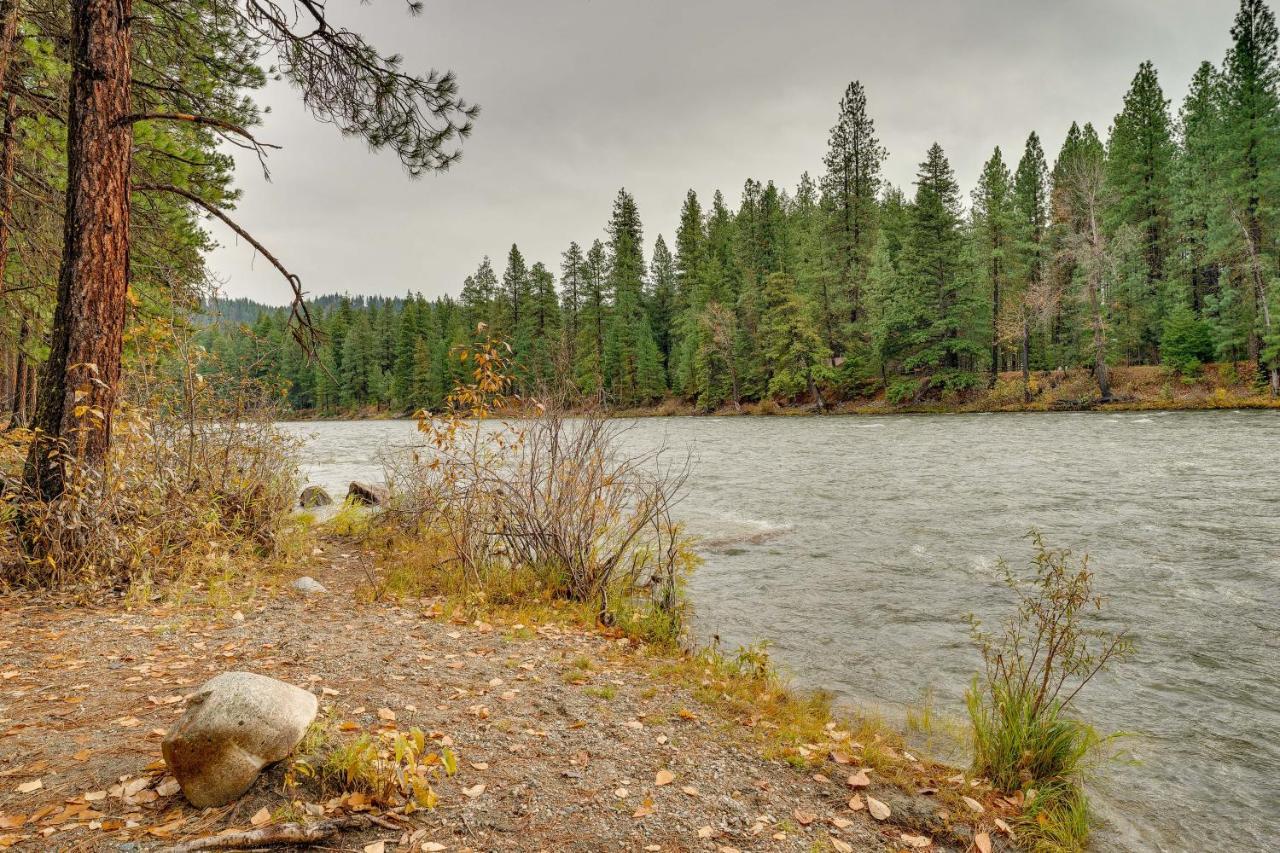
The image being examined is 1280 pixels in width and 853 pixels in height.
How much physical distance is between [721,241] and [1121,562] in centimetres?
5575

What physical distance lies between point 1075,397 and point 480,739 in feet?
117

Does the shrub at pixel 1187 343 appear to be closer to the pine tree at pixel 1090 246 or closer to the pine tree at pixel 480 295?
the pine tree at pixel 1090 246

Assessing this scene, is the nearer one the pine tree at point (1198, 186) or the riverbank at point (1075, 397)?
the riverbank at point (1075, 397)

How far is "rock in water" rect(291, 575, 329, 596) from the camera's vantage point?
675 centimetres

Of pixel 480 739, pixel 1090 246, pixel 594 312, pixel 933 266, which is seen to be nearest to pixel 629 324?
pixel 594 312

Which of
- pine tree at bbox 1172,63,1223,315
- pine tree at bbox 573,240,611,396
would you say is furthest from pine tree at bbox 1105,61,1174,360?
pine tree at bbox 573,240,611,396

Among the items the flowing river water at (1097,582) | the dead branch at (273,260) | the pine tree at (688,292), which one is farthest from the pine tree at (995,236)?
the dead branch at (273,260)

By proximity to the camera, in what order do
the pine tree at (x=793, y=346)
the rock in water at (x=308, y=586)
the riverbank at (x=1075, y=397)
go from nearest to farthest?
1. the rock in water at (x=308, y=586)
2. the riverbank at (x=1075, y=397)
3. the pine tree at (x=793, y=346)

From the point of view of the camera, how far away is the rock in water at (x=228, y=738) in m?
2.79

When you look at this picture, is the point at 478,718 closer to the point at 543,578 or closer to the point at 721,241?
the point at 543,578

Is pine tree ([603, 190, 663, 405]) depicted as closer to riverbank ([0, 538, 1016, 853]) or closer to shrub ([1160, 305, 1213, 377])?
shrub ([1160, 305, 1213, 377])

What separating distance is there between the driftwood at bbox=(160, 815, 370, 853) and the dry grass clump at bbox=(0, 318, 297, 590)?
430 centimetres

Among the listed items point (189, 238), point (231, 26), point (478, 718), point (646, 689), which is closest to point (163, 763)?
point (478, 718)

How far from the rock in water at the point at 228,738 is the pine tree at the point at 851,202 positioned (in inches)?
1726
